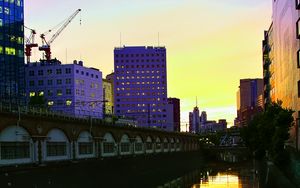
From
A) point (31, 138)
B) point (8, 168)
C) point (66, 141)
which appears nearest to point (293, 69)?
point (66, 141)

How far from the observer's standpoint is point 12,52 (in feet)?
601

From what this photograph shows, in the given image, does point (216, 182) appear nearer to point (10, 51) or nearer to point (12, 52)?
point (10, 51)

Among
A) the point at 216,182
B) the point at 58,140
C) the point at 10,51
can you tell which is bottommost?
the point at 216,182

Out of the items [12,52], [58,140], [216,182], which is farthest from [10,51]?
[58,140]

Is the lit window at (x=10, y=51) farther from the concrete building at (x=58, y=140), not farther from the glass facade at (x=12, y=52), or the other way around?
the concrete building at (x=58, y=140)

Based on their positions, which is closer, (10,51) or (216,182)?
(216,182)

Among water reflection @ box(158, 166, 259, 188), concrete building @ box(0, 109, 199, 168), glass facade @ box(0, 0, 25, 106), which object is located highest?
glass facade @ box(0, 0, 25, 106)

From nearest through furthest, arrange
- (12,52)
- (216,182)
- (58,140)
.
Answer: (58,140) → (216,182) → (12,52)

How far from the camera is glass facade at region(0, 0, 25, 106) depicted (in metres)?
177

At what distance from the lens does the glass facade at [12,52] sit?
581 ft

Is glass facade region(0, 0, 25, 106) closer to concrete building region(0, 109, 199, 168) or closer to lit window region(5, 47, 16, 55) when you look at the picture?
lit window region(5, 47, 16, 55)

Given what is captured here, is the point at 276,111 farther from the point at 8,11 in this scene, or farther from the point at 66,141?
the point at 8,11

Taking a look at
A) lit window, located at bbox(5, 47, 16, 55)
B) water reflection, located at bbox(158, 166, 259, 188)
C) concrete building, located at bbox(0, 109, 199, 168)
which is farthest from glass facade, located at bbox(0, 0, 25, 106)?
water reflection, located at bbox(158, 166, 259, 188)

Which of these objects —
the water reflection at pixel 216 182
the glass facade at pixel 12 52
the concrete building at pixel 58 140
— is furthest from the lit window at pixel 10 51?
the water reflection at pixel 216 182
